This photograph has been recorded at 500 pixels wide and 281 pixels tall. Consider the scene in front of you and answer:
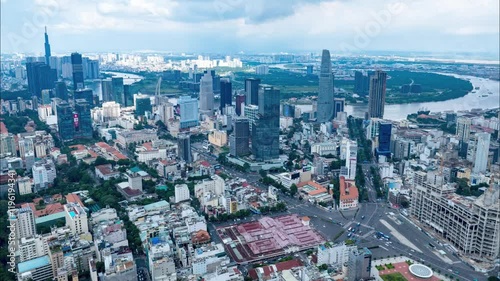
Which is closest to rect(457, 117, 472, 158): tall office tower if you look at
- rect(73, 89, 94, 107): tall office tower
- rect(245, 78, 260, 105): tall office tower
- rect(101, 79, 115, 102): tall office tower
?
rect(245, 78, 260, 105): tall office tower

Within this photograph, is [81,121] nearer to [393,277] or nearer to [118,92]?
[118,92]

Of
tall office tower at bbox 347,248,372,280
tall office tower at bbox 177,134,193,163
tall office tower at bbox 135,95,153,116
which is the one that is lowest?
tall office tower at bbox 347,248,372,280

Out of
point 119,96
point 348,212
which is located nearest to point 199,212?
point 348,212

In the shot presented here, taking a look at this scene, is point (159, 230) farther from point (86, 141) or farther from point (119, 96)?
point (119, 96)

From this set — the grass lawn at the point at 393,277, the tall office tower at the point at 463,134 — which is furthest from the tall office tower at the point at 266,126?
the grass lawn at the point at 393,277

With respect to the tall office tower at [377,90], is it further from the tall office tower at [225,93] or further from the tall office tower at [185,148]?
the tall office tower at [185,148]

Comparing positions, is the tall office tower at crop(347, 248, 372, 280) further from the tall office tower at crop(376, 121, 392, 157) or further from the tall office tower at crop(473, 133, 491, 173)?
the tall office tower at crop(376, 121, 392, 157)
